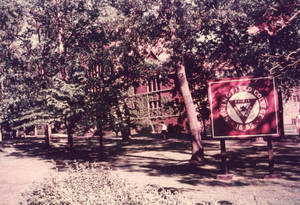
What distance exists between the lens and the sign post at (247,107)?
9961 millimetres

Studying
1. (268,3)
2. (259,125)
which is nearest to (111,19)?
(259,125)

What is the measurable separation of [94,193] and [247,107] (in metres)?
6.41

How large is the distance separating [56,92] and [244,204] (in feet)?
38.8

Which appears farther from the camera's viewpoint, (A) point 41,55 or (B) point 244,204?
(A) point 41,55

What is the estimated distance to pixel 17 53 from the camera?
865 inches

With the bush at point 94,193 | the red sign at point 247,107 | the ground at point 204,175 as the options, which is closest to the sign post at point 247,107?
the red sign at point 247,107

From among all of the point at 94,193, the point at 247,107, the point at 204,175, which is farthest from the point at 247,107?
the point at 94,193

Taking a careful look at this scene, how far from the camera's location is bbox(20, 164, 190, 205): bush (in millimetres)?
5359

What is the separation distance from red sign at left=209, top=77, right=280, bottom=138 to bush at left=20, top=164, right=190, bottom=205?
4.67 metres

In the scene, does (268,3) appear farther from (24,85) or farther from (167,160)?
(24,85)

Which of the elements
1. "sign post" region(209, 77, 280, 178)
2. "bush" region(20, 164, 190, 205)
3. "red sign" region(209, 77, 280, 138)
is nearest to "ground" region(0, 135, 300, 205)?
"bush" region(20, 164, 190, 205)

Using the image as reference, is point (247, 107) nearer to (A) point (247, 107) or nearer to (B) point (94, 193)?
(A) point (247, 107)

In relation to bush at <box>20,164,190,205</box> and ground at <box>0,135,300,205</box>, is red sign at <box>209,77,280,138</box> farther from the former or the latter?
bush at <box>20,164,190,205</box>

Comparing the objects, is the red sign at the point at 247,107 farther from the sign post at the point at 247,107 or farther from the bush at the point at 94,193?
the bush at the point at 94,193
